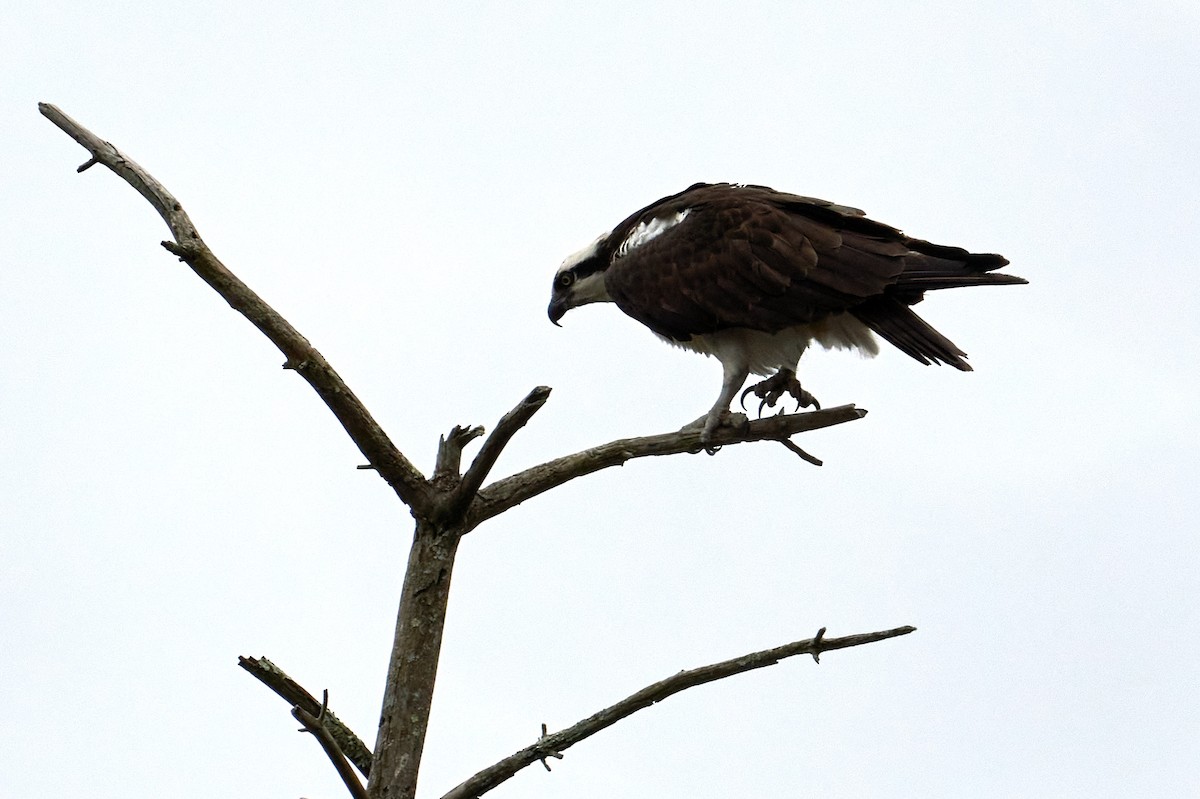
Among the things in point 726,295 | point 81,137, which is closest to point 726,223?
point 726,295

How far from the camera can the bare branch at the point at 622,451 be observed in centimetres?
600

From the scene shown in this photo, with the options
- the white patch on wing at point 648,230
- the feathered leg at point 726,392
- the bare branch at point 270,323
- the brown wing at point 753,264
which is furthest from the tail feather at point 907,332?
the bare branch at point 270,323

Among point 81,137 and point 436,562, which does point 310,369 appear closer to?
point 436,562

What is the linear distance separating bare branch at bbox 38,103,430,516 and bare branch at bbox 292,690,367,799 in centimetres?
115

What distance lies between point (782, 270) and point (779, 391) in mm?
852

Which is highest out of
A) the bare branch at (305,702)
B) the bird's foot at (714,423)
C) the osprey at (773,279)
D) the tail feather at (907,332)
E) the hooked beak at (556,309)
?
the hooked beak at (556,309)

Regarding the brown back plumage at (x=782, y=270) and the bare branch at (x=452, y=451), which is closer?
the bare branch at (x=452, y=451)

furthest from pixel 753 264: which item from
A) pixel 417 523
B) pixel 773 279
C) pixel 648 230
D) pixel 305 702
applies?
pixel 305 702

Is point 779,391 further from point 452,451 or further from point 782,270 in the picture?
point 452,451

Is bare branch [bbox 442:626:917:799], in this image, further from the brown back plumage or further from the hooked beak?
the hooked beak

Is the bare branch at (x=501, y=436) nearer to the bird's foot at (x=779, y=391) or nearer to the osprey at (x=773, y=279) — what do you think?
the osprey at (x=773, y=279)

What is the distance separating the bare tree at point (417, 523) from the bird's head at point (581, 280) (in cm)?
226

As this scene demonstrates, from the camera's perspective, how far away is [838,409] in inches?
263

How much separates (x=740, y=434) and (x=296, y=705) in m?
2.68
